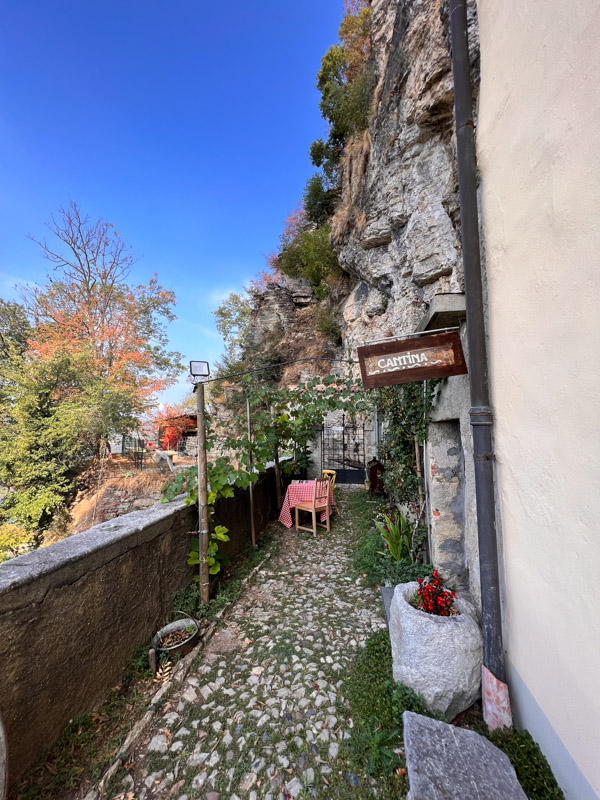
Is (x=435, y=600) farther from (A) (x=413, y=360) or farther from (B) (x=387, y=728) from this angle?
(A) (x=413, y=360)

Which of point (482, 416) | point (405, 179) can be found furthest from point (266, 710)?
point (405, 179)

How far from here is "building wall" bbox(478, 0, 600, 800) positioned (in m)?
1.25

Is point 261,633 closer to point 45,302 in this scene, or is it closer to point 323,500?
point 323,500

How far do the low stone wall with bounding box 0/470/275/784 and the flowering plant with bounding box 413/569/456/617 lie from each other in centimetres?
216

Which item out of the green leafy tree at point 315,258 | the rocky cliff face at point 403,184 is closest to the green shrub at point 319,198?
the green leafy tree at point 315,258

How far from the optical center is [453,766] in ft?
4.60

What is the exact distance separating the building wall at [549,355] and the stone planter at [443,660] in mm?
211

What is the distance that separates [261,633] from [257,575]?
1.12 m

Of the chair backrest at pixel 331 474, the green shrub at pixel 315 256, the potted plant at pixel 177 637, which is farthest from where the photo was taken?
the green shrub at pixel 315 256

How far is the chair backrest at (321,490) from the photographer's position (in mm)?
5516

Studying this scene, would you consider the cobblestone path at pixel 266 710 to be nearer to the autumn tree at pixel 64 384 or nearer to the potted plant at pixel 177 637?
the potted plant at pixel 177 637

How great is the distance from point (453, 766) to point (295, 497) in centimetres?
438

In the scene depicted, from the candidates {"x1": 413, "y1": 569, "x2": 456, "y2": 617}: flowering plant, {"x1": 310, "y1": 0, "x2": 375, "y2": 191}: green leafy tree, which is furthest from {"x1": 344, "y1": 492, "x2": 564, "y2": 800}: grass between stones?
{"x1": 310, "y1": 0, "x2": 375, "y2": 191}: green leafy tree

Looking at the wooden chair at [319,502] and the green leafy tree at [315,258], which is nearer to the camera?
the wooden chair at [319,502]
